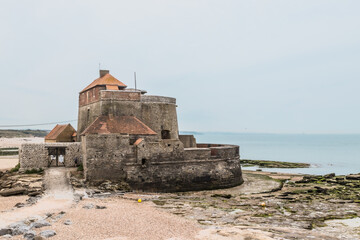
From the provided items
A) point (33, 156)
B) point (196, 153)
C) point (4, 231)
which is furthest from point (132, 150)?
point (4, 231)

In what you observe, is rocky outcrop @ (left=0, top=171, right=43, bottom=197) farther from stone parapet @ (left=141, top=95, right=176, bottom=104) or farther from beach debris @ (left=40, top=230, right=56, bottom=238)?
stone parapet @ (left=141, top=95, right=176, bottom=104)

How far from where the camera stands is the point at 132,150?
24.1 m

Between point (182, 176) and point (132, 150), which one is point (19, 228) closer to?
point (132, 150)

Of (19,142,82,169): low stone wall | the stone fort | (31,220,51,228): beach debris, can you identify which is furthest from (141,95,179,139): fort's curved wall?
(31,220,51,228): beach debris

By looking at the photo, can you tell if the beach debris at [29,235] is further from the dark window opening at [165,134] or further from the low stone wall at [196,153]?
the dark window opening at [165,134]

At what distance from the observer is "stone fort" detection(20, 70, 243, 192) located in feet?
77.1

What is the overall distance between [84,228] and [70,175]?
34.2 ft

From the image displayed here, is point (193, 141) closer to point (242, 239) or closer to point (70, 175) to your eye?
point (70, 175)

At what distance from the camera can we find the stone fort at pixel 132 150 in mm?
23500

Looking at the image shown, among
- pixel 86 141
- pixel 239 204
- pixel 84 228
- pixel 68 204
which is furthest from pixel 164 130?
pixel 84 228

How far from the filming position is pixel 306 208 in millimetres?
20000

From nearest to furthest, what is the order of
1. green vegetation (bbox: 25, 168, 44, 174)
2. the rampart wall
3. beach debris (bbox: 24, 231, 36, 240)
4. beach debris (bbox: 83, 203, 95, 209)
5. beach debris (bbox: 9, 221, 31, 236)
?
beach debris (bbox: 24, 231, 36, 240), beach debris (bbox: 9, 221, 31, 236), beach debris (bbox: 83, 203, 95, 209), the rampart wall, green vegetation (bbox: 25, 168, 44, 174)

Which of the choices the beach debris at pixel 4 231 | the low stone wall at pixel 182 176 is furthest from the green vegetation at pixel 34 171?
the beach debris at pixel 4 231

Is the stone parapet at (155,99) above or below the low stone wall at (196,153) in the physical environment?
above
